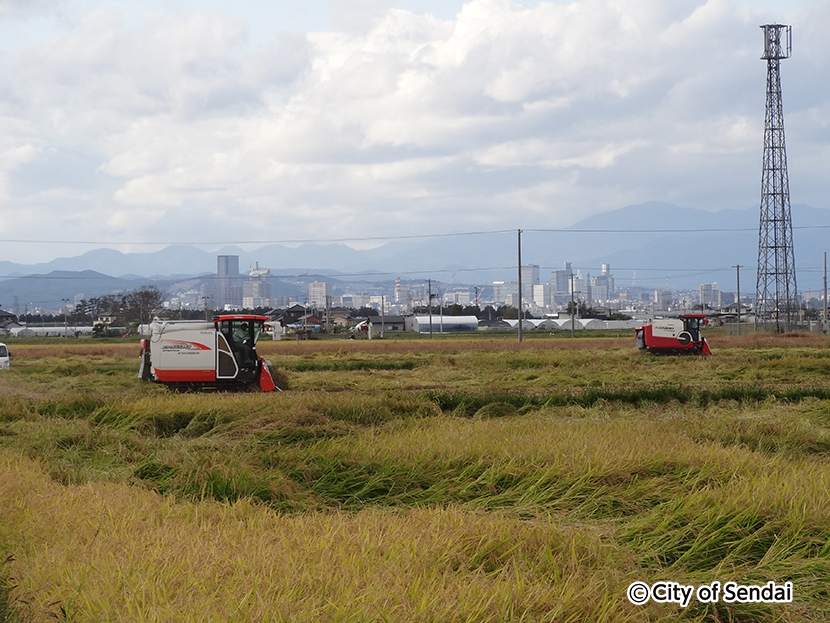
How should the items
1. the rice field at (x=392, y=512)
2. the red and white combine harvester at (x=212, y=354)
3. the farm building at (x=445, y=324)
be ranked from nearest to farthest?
the rice field at (x=392, y=512), the red and white combine harvester at (x=212, y=354), the farm building at (x=445, y=324)

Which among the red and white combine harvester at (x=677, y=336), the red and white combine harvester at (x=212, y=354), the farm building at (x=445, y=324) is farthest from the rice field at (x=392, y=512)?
the farm building at (x=445, y=324)

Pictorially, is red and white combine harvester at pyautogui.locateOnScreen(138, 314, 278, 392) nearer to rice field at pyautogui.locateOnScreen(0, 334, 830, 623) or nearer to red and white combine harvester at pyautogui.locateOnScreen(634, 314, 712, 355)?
rice field at pyautogui.locateOnScreen(0, 334, 830, 623)

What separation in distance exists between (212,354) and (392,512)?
16493 millimetres

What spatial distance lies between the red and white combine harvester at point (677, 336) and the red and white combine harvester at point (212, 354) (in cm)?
2318

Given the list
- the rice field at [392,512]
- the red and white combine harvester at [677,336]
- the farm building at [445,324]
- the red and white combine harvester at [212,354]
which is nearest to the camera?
the rice field at [392,512]

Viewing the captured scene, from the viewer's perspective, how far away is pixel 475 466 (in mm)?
9469

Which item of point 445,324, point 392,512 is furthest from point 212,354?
point 445,324

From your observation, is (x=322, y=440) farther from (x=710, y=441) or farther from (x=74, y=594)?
(x=74, y=594)

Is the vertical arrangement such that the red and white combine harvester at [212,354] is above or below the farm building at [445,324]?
above

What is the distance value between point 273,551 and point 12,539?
2635mm

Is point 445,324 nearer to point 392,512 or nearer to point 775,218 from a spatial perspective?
point 775,218

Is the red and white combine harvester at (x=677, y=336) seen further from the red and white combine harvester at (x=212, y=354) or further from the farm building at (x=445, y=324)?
the farm building at (x=445, y=324)

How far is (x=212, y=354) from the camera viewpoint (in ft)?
76.3

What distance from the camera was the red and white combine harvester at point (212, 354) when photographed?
23219 millimetres
